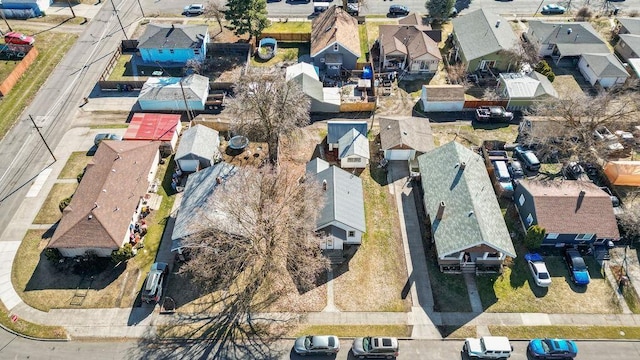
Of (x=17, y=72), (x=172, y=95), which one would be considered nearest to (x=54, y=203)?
(x=172, y=95)

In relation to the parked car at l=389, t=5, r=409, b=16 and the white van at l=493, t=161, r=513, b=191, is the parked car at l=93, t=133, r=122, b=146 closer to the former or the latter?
the white van at l=493, t=161, r=513, b=191

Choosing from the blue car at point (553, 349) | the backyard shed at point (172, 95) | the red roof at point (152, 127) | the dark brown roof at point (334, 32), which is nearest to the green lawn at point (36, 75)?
the backyard shed at point (172, 95)

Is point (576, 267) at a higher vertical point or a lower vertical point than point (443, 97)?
lower

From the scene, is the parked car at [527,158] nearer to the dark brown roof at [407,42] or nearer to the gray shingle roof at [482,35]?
the gray shingle roof at [482,35]

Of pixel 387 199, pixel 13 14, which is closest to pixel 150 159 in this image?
pixel 387 199

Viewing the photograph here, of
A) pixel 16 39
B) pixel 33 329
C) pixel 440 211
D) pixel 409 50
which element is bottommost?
pixel 33 329

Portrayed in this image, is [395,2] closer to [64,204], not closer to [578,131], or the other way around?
[578,131]

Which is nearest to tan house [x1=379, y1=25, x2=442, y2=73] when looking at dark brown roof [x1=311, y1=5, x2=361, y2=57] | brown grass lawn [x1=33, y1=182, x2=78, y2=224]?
dark brown roof [x1=311, y1=5, x2=361, y2=57]
